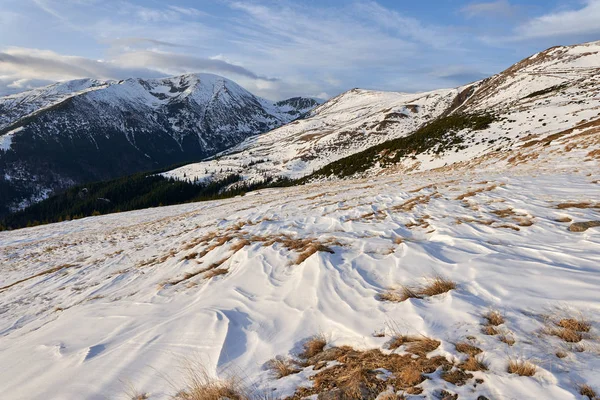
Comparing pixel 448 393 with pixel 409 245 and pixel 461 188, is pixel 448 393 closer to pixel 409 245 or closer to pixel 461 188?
pixel 409 245

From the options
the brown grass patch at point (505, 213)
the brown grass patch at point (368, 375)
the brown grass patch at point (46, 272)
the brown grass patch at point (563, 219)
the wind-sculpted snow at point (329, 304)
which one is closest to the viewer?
the brown grass patch at point (368, 375)

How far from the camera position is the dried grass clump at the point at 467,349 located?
10.7 feet

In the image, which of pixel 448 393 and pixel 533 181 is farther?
pixel 533 181

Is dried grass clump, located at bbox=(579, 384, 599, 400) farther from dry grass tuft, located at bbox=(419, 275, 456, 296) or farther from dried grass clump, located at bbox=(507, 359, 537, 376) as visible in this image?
dry grass tuft, located at bbox=(419, 275, 456, 296)

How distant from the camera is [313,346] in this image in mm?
4113

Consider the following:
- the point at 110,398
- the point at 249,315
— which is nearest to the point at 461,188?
the point at 249,315

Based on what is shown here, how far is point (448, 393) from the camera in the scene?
282 cm

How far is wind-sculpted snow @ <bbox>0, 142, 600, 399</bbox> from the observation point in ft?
11.5

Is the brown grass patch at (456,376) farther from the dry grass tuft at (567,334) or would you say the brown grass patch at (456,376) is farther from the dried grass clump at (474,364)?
the dry grass tuft at (567,334)

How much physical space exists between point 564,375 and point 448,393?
1.04 meters

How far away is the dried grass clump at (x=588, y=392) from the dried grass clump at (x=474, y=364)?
71 centimetres

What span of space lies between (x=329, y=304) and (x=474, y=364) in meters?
2.44

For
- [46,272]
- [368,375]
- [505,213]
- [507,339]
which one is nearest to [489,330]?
[507,339]

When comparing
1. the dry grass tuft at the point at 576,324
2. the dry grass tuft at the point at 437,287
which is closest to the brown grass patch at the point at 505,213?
the dry grass tuft at the point at 437,287
